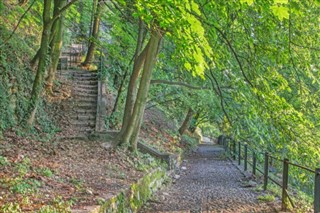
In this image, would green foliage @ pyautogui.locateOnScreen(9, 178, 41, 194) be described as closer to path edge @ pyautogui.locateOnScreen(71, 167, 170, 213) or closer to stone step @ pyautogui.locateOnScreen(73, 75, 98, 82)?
path edge @ pyautogui.locateOnScreen(71, 167, 170, 213)

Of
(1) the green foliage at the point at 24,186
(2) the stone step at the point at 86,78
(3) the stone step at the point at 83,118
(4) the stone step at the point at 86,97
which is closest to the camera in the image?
(1) the green foliage at the point at 24,186

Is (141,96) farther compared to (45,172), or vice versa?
(141,96)

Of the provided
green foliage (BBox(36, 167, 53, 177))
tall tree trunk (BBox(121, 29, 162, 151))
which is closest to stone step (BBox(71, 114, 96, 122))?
tall tree trunk (BBox(121, 29, 162, 151))

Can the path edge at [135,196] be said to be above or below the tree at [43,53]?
below

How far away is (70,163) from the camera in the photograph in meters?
7.75

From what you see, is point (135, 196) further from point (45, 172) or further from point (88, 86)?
point (88, 86)

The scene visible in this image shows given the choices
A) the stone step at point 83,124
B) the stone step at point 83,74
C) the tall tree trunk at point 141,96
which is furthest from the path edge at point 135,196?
the stone step at point 83,74

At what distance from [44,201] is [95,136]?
6019 millimetres

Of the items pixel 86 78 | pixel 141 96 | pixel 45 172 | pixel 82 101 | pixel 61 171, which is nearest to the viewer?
pixel 45 172

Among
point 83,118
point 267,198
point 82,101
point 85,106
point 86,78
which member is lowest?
point 267,198

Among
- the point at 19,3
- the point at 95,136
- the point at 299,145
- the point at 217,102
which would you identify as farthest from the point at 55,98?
the point at 299,145

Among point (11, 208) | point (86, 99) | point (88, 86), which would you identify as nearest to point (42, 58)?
point (86, 99)

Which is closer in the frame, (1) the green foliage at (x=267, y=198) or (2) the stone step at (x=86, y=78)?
(1) the green foliage at (x=267, y=198)

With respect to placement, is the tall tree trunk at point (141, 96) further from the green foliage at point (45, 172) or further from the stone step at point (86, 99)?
the stone step at point (86, 99)
